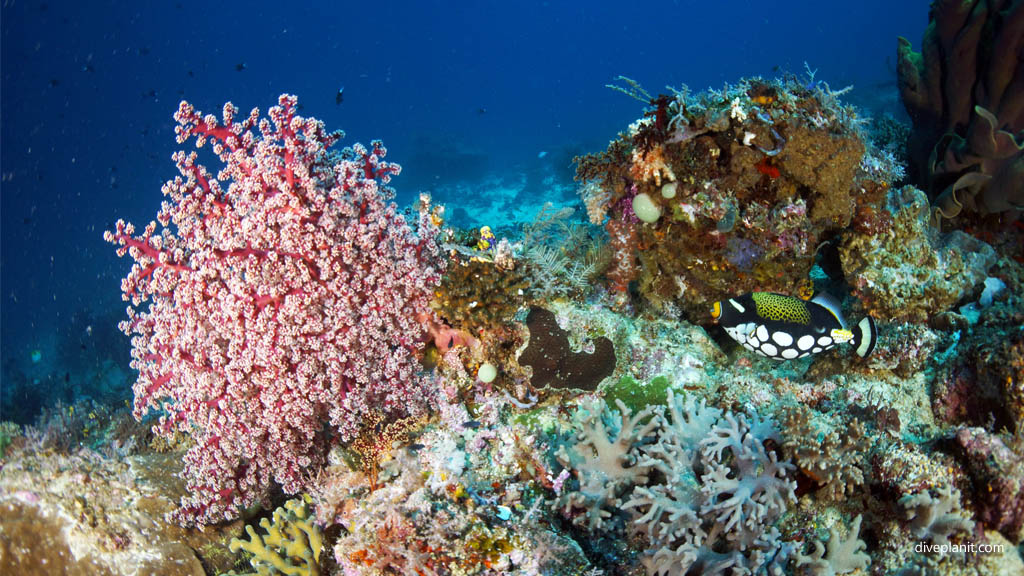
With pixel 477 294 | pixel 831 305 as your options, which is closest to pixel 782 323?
pixel 831 305

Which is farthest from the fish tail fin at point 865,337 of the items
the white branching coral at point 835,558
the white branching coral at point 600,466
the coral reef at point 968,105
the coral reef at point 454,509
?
the coral reef at point 454,509

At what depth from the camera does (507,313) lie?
4.04 metres

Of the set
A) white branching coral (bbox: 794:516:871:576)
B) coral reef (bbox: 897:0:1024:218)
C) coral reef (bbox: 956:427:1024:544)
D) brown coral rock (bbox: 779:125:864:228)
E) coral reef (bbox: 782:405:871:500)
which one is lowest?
white branching coral (bbox: 794:516:871:576)

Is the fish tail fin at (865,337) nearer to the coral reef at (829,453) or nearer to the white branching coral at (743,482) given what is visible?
the coral reef at (829,453)

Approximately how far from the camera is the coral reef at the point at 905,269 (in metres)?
4.15

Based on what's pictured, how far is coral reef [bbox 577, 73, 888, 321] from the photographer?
3.76 metres

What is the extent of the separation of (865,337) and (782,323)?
0.87 m

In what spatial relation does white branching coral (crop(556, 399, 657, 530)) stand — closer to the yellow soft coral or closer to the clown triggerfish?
the clown triggerfish

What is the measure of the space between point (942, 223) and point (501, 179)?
28.4 m

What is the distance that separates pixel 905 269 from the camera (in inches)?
166

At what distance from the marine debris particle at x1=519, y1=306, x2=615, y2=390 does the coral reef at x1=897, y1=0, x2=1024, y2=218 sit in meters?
3.96

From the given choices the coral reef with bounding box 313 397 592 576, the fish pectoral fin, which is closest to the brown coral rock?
the fish pectoral fin

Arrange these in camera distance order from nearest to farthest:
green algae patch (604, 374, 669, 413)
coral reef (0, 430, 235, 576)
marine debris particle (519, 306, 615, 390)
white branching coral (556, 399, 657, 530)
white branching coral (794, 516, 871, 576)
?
white branching coral (794, 516, 871, 576) < white branching coral (556, 399, 657, 530) < green algae patch (604, 374, 669, 413) < marine debris particle (519, 306, 615, 390) < coral reef (0, 430, 235, 576)

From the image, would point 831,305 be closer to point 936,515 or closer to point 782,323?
point 782,323
